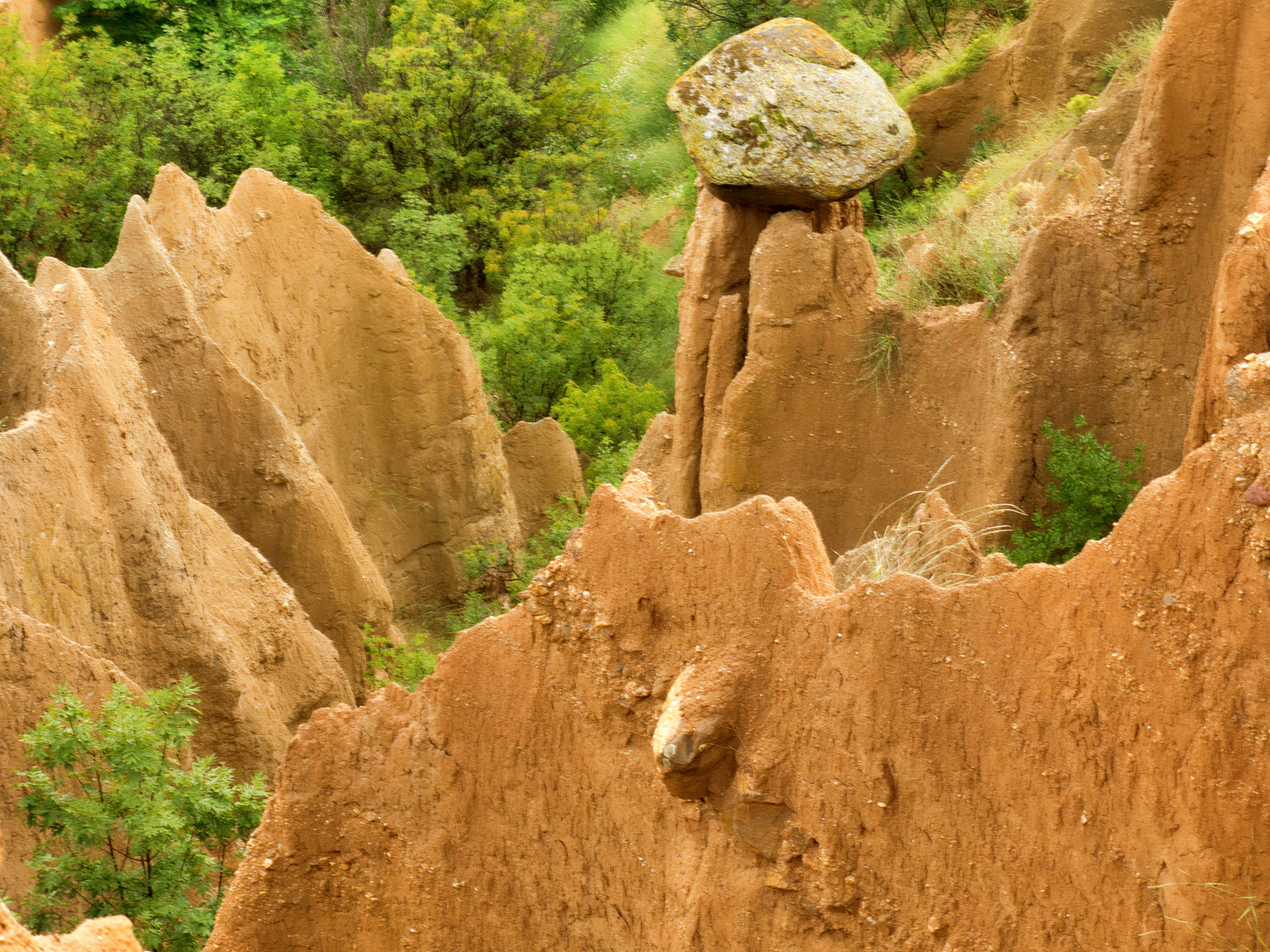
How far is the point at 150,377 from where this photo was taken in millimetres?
9344

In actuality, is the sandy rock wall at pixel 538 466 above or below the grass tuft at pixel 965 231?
below

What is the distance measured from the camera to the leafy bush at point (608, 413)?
629 inches

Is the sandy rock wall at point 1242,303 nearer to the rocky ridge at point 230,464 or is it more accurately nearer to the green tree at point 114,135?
the rocky ridge at point 230,464

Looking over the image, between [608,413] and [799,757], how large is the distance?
1164 cm

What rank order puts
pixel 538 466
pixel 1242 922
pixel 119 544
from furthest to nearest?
pixel 538 466 → pixel 119 544 → pixel 1242 922

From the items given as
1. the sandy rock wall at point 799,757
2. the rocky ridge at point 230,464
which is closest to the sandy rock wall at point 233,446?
the rocky ridge at point 230,464

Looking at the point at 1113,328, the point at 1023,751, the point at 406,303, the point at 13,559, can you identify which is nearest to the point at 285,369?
the point at 406,303

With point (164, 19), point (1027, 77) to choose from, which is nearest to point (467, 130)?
point (164, 19)

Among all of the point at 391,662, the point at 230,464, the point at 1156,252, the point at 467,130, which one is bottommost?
the point at 467,130

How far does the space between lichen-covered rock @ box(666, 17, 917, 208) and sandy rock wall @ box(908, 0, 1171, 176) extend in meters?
7.97

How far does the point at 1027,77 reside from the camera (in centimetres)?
1789

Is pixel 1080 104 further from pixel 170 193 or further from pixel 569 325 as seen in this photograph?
pixel 170 193

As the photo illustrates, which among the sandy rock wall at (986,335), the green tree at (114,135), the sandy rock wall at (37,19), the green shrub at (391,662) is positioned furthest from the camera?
the sandy rock wall at (37,19)

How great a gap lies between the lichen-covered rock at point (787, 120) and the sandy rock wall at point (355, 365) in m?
3.35
